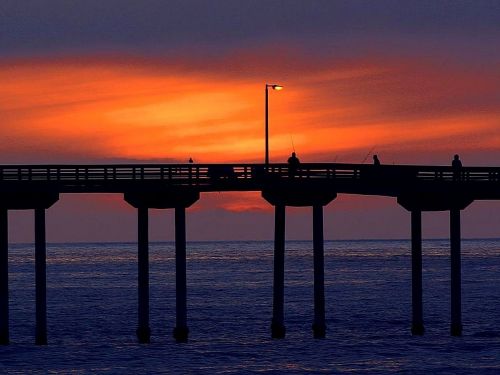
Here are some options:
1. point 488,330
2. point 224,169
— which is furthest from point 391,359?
point 488,330

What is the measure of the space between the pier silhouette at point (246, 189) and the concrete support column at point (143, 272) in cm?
4

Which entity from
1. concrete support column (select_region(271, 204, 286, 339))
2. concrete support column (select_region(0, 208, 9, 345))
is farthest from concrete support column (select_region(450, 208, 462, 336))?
concrete support column (select_region(0, 208, 9, 345))

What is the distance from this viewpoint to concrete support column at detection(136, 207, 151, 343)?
50.3 m

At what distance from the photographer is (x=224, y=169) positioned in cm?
5116

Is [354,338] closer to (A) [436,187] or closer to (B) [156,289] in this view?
(A) [436,187]

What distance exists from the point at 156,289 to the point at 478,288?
3140 cm

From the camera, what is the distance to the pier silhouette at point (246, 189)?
50094 millimetres

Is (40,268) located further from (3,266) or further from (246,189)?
(246,189)

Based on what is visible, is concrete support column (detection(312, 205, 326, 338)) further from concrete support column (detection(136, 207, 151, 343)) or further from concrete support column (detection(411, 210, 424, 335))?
concrete support column (detection(136, 207, 151, 343))

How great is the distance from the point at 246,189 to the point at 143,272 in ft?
19.3

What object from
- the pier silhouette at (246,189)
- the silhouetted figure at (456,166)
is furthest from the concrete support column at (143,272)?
the silhouetted figure at (456,166)

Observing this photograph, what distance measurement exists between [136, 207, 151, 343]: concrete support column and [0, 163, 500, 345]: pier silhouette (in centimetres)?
4

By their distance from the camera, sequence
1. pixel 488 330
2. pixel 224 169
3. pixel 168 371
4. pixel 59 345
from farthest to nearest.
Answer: pixel 488 330
pixel 59 345
pixel 224 169
pixel 168 371

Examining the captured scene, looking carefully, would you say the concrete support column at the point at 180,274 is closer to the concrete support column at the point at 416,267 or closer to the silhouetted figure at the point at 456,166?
the concrete support column at the point at 416,267
